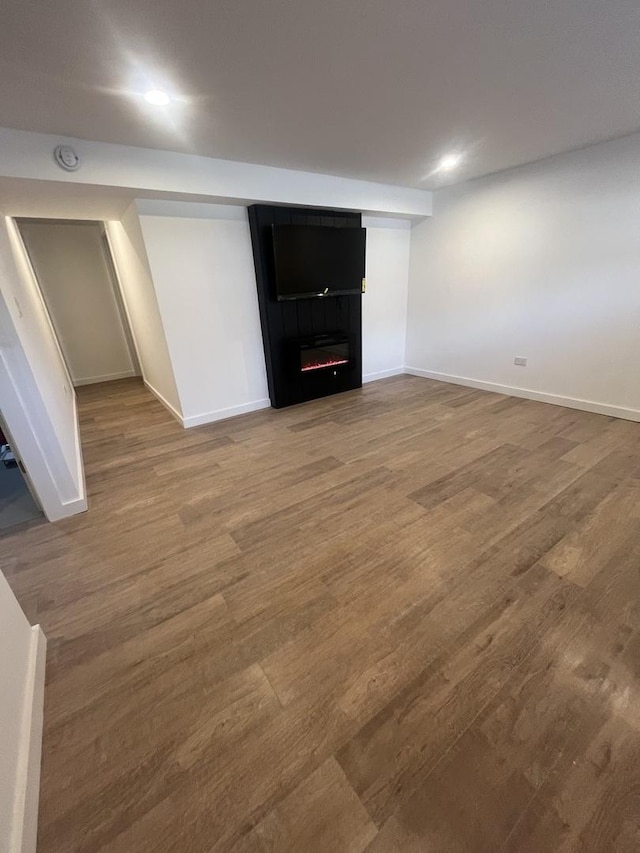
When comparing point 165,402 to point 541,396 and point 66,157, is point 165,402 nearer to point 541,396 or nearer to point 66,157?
point 66,157

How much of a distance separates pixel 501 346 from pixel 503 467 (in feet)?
6.88

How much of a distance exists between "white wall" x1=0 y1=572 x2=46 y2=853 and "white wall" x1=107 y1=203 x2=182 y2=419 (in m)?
2.47

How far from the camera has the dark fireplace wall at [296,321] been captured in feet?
10.9

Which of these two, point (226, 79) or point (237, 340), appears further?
point (237, 340)

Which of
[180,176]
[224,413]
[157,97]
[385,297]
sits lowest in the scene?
[224,413]

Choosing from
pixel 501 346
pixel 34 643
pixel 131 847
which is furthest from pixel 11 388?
pixel 501 346

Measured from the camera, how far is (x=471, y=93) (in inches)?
76.3

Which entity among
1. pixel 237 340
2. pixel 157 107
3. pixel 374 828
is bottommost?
pixel 374 828

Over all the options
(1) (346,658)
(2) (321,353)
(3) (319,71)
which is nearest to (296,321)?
(2) (321,353)

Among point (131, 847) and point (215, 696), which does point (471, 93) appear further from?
point (131, 847)

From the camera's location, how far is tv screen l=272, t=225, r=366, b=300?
11.0ft

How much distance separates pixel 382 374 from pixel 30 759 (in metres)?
4.70

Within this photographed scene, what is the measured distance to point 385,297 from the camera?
4.61 m

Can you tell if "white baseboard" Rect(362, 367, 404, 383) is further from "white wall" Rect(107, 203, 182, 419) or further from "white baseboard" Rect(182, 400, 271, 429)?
"white wall" Rect(107, 203, 182, 419)
